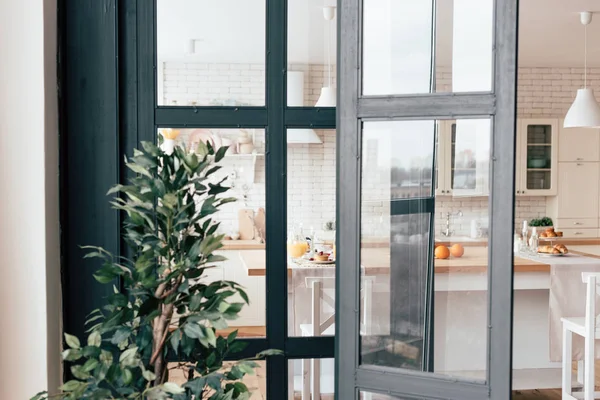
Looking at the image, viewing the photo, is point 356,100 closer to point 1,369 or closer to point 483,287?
point 483,287

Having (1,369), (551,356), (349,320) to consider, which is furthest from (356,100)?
(551,356)

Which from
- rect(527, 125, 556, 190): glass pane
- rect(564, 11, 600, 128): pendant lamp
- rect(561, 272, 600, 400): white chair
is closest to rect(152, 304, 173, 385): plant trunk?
rect(561, 272, 600, 400): white chair

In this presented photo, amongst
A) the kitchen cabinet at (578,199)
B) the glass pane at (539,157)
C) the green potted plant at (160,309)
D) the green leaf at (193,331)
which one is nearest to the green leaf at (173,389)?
the green potted plant at (160,309)

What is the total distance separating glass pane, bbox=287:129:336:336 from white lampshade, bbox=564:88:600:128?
397 centimetres

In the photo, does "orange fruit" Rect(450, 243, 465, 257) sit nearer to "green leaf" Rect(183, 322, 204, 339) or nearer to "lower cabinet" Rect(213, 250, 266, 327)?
"lower cabinet" Rect(213, 250, 266, 327)

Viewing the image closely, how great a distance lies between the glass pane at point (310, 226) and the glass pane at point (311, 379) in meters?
0.10

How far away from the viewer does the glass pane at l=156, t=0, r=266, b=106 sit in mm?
2178

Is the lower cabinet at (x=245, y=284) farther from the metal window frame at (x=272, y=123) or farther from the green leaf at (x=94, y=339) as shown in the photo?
the green leaf at (x=94, y=339)

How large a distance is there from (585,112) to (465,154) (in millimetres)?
4134

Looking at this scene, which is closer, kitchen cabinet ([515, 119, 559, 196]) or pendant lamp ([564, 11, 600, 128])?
pendant lamp ([564, 11, 600, 128])

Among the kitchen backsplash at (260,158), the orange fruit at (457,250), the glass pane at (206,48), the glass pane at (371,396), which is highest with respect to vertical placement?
the glass pane at (206,48)

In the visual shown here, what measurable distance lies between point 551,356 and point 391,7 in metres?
3.86

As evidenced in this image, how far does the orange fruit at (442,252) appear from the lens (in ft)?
6.47

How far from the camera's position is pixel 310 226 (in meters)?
2.28
